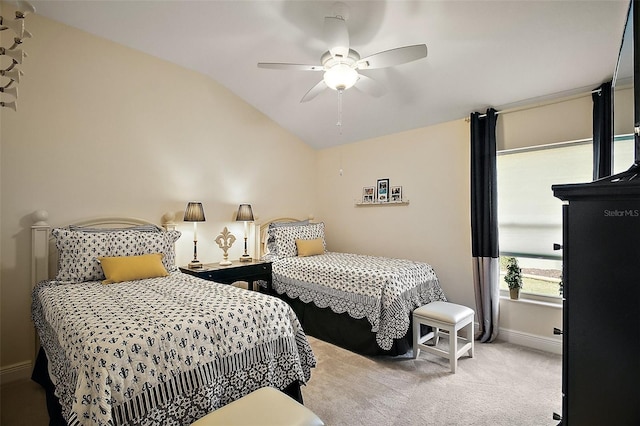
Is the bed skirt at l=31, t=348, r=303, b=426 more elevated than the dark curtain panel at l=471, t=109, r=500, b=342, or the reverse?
the dark curtain panel at l=471, t=109, r=500, b=342

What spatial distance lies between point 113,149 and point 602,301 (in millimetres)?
3679

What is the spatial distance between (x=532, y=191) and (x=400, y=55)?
79.3 inches

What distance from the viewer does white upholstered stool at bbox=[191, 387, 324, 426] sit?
1282 millimetres

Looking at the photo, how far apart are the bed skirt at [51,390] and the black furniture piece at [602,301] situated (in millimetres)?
1431

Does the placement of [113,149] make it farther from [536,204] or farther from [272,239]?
[536,204]

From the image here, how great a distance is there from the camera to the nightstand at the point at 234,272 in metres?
3.30

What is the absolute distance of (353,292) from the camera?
3.07 metres

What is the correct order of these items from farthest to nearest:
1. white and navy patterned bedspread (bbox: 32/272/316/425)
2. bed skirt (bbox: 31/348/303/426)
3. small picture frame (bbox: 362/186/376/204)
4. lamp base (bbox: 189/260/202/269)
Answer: small picture frame (bbox: 362/186/376/204)
lamp base (bbox: 189/260/202/269)
bed skirt (bbox: 31/348/303/426)
white and navy patterned bedspread (bbox: 32/272/316/425)

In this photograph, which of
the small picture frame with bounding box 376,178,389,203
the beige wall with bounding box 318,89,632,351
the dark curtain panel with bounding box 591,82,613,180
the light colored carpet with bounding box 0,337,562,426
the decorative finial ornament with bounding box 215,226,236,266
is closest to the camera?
the light colored carpet with bounding box 0,337,562,426

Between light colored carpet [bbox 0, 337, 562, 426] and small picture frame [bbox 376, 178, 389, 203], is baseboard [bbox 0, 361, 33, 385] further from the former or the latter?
small picture frame [bbox 376, 178, 389, 203]

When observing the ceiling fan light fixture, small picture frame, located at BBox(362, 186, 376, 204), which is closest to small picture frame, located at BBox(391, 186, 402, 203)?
small picture frame, located at BBox(362, 186, 376, 204)

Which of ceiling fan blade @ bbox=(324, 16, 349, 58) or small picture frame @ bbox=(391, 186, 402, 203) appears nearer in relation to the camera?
ceiling fan blade @ bbox=(324, 16, 349, 58)

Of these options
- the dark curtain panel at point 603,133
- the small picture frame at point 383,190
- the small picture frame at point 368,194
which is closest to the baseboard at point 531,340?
the dark curtain panel at point 603,133

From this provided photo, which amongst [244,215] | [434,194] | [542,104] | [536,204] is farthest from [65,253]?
[542,104]
